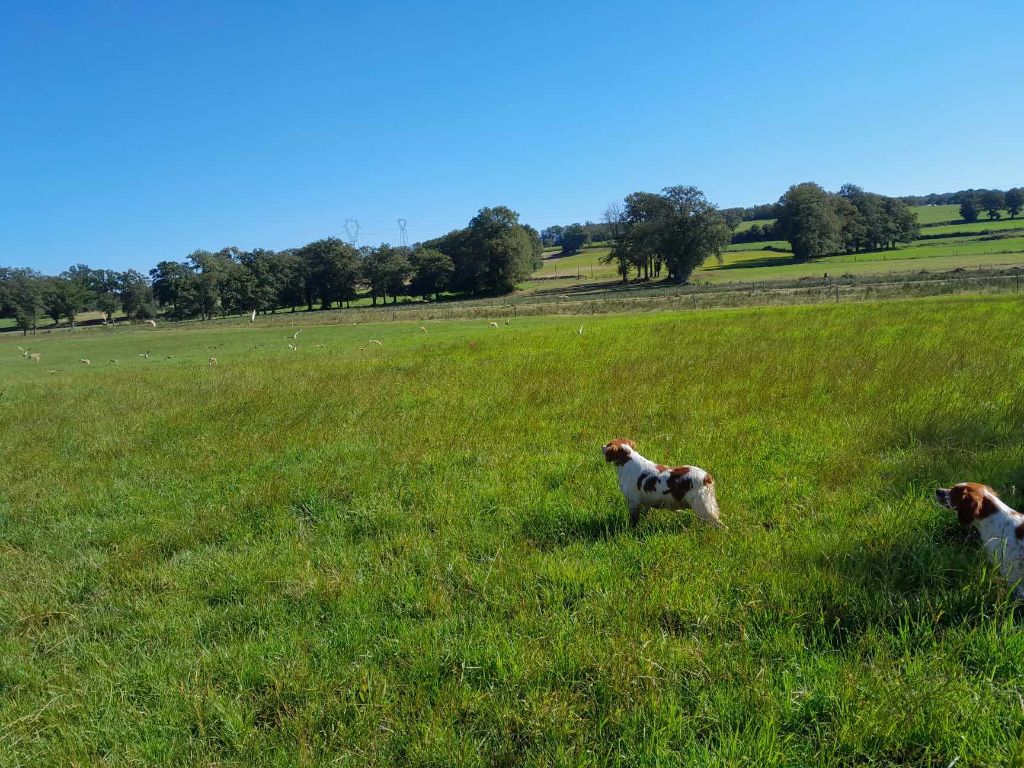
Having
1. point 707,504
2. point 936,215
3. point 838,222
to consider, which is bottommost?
point 707,504

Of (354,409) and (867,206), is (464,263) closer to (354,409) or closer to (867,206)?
(867,206)

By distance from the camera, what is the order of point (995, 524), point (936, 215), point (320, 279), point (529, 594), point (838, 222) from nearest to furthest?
point (995, 524)
point (529, 594)
point (838, 222)
point (320, 279)
point (936, 215)

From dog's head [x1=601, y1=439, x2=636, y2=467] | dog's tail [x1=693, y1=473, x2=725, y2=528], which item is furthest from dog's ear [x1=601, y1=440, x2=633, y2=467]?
dog's tail [x1=693, y1=473, x2=725, y2=528]

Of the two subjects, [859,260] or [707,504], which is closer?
[707,504]

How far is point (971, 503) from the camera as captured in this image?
3.96 m

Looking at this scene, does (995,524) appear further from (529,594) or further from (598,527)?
(529,594)

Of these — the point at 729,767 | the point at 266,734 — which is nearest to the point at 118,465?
the point at 266,734

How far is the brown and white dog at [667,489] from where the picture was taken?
510cm

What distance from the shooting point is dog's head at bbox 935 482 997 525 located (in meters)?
3.93

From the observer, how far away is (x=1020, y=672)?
3.18 meters

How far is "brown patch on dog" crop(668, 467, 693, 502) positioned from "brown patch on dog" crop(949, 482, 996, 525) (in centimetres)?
194

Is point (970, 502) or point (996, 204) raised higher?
point (996, 204)

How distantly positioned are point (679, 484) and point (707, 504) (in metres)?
0.31

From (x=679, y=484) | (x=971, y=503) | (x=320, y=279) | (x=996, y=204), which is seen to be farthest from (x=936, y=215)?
(x=679, y=484)
